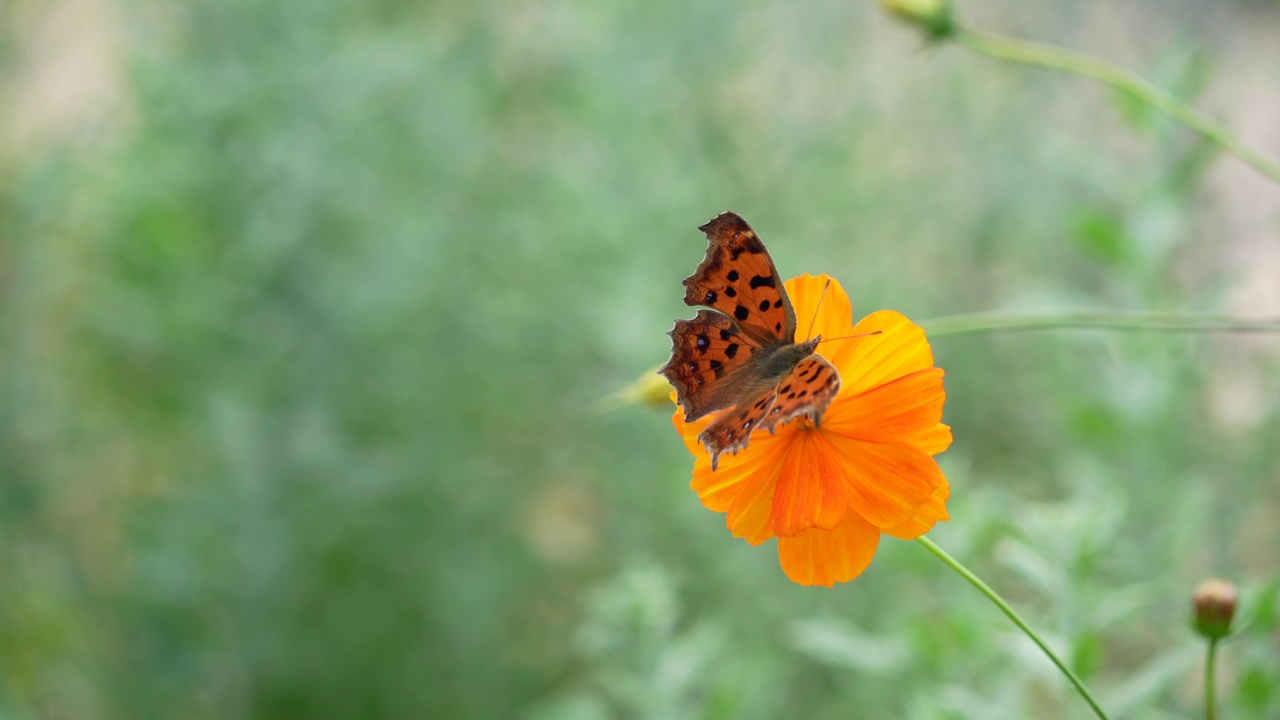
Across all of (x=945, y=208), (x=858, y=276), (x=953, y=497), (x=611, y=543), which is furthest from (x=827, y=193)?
(x=953, y=497)

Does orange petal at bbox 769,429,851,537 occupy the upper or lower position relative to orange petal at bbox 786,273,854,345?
lower

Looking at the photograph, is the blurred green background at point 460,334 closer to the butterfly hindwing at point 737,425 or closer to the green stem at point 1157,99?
the green stem at point 1157,99

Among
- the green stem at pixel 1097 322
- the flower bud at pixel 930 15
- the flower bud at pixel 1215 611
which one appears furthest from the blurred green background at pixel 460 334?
the flower bud at pixel 1215 611

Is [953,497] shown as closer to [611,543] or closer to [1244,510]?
[1244,510]

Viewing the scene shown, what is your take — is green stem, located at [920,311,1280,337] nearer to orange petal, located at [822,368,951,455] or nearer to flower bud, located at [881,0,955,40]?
orange petal, located at [822,368,951,455]

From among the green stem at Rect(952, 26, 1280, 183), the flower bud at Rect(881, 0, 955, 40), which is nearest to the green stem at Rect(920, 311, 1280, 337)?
the green stem at Rect(952, 26, 1280, 183)

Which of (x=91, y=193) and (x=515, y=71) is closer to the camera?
(x=91, y=193)
